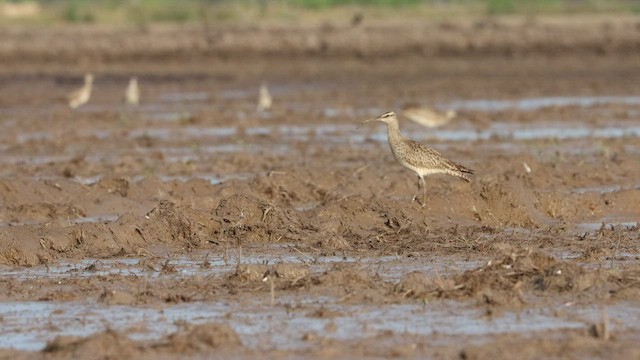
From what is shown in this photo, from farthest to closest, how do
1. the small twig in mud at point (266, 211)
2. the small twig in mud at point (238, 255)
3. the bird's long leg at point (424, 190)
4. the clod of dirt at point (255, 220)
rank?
the bird's long leg at point (424, 190), the small twig in mud at point (266, 211), the clod of dirt at point (255, 220), the small twig in mud at point (238, 255)

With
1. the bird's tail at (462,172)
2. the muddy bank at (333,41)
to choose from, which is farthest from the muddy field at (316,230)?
the muddy bank at (333,41)

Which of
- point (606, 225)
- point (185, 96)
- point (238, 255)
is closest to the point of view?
point (238, 255)

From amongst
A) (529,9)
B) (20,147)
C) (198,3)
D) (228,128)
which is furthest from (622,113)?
(198,3)

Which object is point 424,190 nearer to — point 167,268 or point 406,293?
point 167,268

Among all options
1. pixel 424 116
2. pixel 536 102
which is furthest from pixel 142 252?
pixel 536 102

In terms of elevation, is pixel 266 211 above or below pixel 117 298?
below

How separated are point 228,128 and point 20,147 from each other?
3.84 metres

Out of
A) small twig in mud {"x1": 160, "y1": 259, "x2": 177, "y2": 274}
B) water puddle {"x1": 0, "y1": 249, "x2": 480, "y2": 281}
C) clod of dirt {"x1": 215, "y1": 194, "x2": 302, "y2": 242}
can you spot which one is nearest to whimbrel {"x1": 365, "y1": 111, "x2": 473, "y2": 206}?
clod of dirt {"x1": 215, "y1": 194, "x2": 302, "y2": 242}

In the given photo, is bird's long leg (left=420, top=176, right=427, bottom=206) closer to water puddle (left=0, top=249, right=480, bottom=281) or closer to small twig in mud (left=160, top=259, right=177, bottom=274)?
water puddle (left=0, top=249, right=480, bottom=281)

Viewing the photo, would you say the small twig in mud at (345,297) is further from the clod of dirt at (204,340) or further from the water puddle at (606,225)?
the water puddle at (606,225)

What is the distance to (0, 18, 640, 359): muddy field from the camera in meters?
8.70

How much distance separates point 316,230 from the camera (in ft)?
41.0

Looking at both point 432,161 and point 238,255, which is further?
point 432,161

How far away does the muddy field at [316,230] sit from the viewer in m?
8.70
